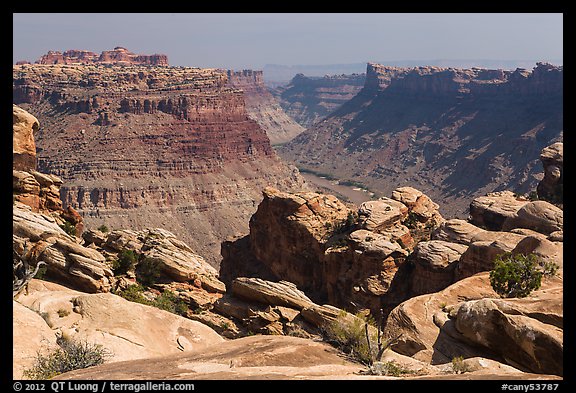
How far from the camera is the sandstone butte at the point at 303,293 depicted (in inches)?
675

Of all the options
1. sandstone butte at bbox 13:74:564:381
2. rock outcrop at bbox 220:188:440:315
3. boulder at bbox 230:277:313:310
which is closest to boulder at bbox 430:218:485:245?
sandstone butte at bbox 13:74:564:381

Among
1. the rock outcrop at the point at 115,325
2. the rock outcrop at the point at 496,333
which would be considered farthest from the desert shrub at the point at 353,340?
the rock outcrop at the point at 115,325

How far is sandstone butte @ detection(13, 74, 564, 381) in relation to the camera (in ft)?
56.2

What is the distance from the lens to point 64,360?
18.0 meters

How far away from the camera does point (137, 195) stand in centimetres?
12012

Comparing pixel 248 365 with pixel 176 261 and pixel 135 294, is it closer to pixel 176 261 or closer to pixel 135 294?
pixel 135 294

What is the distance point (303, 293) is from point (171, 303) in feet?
32.8

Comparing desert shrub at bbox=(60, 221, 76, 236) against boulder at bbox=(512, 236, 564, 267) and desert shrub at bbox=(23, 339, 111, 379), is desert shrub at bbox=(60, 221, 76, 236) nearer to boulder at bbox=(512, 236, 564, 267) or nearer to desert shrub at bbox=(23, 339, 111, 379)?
desert shrub at bbox=(23, 339, 111, 379)

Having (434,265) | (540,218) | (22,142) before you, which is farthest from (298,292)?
(22,142)

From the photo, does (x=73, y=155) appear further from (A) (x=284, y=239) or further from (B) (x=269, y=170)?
(A) (x=284, y=239)

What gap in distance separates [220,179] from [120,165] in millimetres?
27079

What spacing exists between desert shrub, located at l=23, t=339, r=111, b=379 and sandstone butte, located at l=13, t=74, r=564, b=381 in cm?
77

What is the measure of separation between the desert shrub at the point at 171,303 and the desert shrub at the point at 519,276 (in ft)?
66.2
